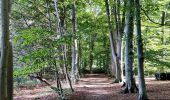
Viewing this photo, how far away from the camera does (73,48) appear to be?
1037 inches

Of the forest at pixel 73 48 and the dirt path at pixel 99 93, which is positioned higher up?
the forest at pixel 73 48

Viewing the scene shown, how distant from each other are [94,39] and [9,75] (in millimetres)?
39710

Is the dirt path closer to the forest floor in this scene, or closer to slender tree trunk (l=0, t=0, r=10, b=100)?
the forest floor

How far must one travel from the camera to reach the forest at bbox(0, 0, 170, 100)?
39.6ft

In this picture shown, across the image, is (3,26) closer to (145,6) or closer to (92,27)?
(145,6)

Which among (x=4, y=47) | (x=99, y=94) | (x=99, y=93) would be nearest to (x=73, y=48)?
(x=99, y=93)

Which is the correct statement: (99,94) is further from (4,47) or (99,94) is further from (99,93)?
(4,47)

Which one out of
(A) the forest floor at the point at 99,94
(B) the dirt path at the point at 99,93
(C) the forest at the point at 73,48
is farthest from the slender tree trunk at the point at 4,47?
A: (B) the dirt path at the point at 99,93

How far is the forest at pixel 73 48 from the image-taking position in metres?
12.1

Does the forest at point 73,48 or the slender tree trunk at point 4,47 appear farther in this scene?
the forest at point 73,48

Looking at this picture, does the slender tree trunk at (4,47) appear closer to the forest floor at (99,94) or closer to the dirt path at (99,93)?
the forest floor at (99,94)

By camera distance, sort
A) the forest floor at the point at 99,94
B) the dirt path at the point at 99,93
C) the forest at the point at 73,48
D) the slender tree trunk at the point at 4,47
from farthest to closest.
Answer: the dirt path at the point at 99,93 < the forest floor at the point at 99,94 < the forest at the point at 73,48 < the slender tree trunk at the point at 4,47

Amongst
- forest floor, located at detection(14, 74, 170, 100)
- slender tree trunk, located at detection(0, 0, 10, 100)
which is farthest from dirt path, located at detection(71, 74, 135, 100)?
slender tree trunk, located at detection(0, 0, 10, 100)

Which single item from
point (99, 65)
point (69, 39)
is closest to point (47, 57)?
point (69, 39)
